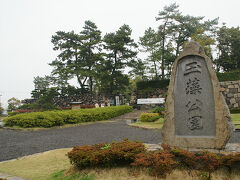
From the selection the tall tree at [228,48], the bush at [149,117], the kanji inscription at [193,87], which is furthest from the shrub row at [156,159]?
the tall tree at [228,48]

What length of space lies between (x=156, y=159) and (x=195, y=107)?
1.67 metres

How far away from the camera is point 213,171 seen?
10.6 feet

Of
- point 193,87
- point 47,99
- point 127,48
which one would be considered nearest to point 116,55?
point 127,48

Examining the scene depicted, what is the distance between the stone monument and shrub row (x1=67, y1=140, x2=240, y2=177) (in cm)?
62

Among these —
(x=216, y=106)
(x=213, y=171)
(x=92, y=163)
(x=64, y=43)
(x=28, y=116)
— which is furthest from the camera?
(x=64, y=43)

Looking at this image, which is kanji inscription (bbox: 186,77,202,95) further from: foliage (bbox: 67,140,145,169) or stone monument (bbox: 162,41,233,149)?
foliage (bbox: 67,140,145,169)

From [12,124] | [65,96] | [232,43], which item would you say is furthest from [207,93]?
[232,43]

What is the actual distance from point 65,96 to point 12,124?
13.3 meters

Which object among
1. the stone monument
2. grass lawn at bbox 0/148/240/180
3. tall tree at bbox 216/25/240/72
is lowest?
grass lawn at bbox 0/148/240/180

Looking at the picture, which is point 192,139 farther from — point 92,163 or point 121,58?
point 121,58

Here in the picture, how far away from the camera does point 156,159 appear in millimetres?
3318

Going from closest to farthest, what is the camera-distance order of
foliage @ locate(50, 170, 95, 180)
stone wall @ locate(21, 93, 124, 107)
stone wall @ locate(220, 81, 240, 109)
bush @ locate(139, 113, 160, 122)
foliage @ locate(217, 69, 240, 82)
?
1. foliage @ locate(50, 170, 95, 180)
2. bush @ locate(139, 113, 160, 122)
3. stone wall @ locate(220, 81, 240, 109)
4. foliage @ locate(217, 69, 240, 82)
5. stone wall @ locate(21, 93, 124, 107)

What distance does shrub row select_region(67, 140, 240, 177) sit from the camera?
319 cm

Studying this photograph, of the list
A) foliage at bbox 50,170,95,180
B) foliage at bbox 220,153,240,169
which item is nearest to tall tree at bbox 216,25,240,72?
foliage at bbox 220,153,240,169
